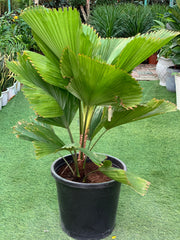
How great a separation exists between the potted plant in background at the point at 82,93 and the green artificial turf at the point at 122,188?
8.1 inches

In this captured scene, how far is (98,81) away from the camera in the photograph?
126 cm

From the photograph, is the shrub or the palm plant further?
the shrub

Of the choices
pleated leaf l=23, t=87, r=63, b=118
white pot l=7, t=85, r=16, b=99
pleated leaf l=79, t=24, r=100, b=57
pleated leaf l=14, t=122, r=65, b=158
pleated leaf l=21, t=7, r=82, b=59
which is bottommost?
white pot l=7, t=85, r=16, b=99

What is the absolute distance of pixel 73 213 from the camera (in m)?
1.72

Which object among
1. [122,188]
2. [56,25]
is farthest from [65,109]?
[122,188]

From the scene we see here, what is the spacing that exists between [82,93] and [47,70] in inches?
7.9

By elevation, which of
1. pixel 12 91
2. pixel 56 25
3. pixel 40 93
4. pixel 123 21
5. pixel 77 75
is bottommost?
pixel 12 91

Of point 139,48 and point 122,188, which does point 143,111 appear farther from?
point 122,188

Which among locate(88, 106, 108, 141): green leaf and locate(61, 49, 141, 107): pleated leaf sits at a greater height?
locate(61, 49, 141, 107): pleated leaf

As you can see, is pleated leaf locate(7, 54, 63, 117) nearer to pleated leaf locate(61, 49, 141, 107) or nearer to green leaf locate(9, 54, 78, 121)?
green leaf locate(9, 54, 78, 121)

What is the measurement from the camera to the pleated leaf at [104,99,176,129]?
1.46 m

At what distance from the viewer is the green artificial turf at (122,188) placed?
6.09 ft

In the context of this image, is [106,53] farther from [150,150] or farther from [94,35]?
[150,150]

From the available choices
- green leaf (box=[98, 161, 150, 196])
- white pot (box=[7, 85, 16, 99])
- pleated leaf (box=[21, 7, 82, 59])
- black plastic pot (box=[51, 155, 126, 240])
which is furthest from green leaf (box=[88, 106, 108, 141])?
white pot (box=[7, 85, 16, 99])
